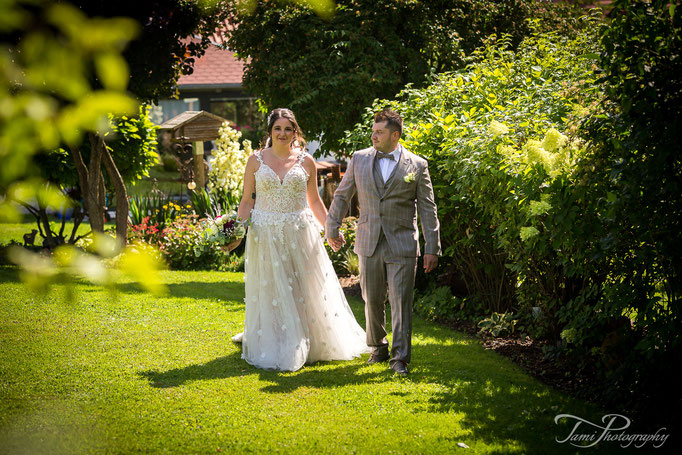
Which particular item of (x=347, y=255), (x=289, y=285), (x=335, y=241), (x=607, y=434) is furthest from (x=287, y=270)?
(x=347, y=255)

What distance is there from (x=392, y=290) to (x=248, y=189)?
5.67 feet

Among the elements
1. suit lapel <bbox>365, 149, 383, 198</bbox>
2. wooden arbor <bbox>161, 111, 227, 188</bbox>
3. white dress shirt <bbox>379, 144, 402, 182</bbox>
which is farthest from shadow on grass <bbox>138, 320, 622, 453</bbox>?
wooden arbor <bbox>161, 111, 227, 188</bbox>

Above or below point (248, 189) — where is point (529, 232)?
below

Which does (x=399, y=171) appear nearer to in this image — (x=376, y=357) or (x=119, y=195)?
(x=376, y=357)

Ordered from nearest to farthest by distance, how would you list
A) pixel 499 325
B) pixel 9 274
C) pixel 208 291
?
pixel 499 325
pixel 208 291
pixel 9 274

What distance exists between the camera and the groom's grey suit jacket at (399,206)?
Answer: 5.14m

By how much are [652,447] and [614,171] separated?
1.65 metres

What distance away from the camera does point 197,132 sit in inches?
523

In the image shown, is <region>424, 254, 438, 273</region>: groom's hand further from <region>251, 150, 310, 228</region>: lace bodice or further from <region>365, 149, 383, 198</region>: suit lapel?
<region>251, 150, 310, 228</region>: lace bodice

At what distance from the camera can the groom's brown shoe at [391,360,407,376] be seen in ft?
17.1

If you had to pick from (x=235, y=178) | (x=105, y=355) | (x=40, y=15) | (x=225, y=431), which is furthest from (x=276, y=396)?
(x=235, y=178)

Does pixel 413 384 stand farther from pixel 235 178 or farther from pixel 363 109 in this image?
pixel 235 178

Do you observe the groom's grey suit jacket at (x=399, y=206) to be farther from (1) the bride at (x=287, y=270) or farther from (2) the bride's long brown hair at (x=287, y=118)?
(2) the bride's long brown hair at (x=287, y=118)

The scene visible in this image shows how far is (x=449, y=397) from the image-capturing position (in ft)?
15.6
